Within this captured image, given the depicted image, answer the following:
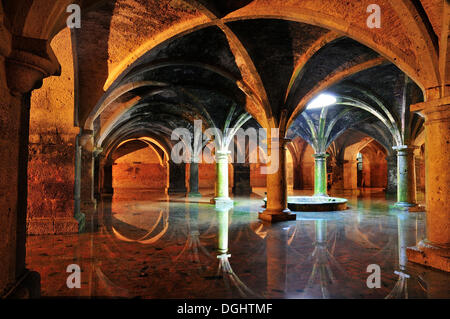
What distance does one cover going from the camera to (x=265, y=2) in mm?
5469

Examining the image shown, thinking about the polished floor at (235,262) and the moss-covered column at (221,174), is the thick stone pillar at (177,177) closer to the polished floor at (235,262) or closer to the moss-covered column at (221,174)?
the moss-covered column at (221,174)

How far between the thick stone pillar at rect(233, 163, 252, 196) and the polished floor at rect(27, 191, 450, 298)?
1214 cm

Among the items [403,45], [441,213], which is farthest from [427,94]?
[441,213]

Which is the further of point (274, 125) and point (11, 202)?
point (274, 125)

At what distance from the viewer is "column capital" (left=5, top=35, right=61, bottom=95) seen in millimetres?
2336

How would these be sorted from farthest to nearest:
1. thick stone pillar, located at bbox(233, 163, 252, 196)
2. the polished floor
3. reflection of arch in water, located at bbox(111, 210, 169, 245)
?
thick stone pillar, located at bbox(233, 163, 252, 196) → reflection of arch in water, located at bbox(111, 210, 169, 245) → the polished floor

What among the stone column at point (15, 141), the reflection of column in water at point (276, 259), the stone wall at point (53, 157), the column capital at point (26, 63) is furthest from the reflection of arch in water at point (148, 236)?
the column capital at point (26, 63)

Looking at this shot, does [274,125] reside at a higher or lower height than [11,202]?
higher

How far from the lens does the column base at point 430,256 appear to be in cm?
388

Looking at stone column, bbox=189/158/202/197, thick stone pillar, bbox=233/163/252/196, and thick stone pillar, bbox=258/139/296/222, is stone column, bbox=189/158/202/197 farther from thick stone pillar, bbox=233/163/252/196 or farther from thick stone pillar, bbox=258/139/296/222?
thick stone pillar, bbox=258/139/296/222

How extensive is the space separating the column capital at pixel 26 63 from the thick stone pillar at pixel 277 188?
6382mm

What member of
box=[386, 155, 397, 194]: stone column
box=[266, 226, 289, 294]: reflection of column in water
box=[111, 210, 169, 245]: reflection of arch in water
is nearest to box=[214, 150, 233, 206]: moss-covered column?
box=[111, 210, 169, 245]: reflection of arch in water
